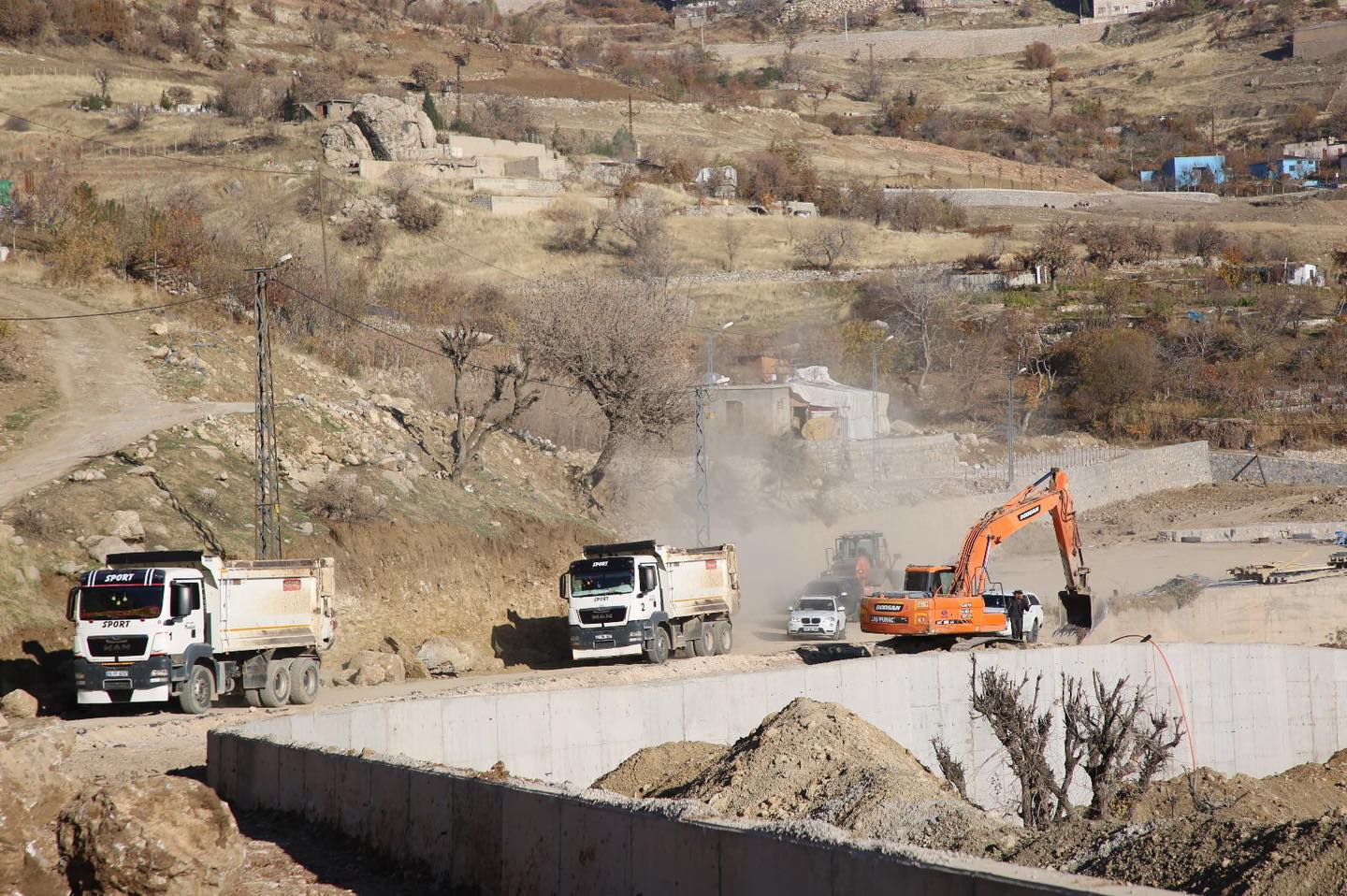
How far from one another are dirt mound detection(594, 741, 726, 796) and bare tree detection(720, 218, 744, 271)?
239 ft

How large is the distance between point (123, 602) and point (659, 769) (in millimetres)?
10296

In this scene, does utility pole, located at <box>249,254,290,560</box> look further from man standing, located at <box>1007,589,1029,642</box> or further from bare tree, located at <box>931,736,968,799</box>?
man standing, located at <box>1007,589,1029,642</box>

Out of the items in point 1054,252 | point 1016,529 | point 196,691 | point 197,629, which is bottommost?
point 196,691

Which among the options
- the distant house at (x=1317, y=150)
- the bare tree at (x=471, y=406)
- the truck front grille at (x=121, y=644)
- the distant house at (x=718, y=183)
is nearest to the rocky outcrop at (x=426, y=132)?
the distant house at (x=718, y=183)

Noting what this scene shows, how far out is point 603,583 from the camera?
29359mm

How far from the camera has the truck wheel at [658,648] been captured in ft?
96.3

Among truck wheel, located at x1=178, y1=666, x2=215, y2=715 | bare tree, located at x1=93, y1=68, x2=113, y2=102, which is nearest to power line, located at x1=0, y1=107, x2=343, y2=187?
bare tree, located at x1=93, y1=68, x2=113, y2=102

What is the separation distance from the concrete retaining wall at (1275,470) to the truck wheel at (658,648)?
4485 centimetres

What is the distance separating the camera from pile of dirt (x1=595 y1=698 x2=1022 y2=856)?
10664 millimetres

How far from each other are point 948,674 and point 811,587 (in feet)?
57.6

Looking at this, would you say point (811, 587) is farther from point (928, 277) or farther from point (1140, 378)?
point (928, 277)

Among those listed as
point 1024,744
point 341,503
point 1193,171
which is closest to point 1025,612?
point 1024,744

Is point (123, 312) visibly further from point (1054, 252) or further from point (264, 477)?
point (1054, 252)

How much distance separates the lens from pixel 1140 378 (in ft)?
236
